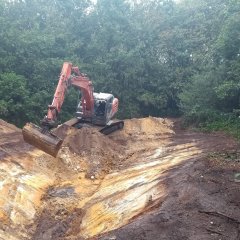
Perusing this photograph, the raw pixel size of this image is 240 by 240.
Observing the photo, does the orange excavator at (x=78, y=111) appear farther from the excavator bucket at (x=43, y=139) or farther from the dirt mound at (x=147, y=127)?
the dirt mound at (x=147, y=127)

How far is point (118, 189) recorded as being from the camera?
14.0 meters

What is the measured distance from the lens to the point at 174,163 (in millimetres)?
16062

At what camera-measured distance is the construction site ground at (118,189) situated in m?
9.71

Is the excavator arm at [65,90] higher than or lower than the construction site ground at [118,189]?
higher

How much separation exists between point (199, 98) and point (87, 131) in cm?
849

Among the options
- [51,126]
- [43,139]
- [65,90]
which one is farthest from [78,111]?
[43,139]

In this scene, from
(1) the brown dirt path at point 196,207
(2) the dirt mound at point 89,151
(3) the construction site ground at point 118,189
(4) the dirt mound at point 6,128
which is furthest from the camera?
(4) the dirt mound at point 6,128

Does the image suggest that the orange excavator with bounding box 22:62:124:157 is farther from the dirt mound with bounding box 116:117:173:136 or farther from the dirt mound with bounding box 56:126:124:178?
the dirt mound with bounding box 56:126:124:178

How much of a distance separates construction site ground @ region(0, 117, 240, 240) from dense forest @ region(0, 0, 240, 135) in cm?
357

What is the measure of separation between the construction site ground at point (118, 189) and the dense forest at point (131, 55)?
3569 mm

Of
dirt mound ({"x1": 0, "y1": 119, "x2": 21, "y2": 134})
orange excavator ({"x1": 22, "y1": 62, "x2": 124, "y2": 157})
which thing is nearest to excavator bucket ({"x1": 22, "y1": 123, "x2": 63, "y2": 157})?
orange excavator ({"x1": 22, "y1": 62, "x2": 124, "y2": 157})

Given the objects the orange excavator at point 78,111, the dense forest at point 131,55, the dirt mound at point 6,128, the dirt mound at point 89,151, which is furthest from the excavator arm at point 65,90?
the dense forest at point 131,55

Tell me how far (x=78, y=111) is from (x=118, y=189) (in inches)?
325

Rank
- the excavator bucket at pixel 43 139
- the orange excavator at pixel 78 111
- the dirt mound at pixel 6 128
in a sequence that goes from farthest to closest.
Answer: the dirt mound at pixel 6 128, the orange excavator at pixel 78 111, the excavator bucket at pixel 43 139
